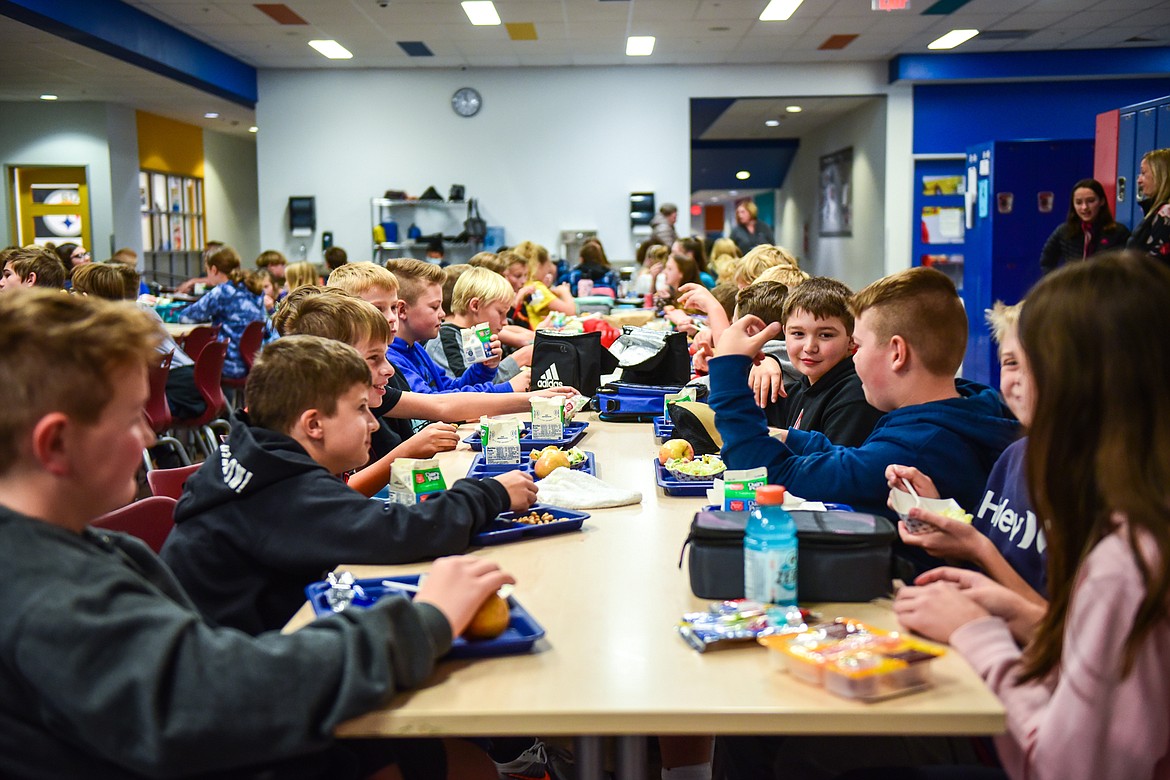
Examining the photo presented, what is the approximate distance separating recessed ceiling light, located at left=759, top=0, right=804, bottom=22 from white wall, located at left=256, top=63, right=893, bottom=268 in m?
2.51

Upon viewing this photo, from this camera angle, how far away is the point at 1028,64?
1259 centimetres

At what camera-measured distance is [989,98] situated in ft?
43.1

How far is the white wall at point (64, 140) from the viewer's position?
13.7 meters

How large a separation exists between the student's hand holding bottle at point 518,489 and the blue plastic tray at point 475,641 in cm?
43

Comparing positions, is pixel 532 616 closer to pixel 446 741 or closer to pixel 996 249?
pixel 446 741

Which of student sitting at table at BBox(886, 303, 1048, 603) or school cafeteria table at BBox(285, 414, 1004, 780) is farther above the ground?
student sitting at table at BBox(886, 303, 1048, 603)

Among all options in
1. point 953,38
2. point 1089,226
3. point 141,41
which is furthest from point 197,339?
point 953,38

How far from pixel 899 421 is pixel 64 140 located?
14261mm

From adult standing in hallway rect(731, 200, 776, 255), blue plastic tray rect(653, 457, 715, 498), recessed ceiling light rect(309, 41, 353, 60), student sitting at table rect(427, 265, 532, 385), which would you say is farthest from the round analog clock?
blue plastic tray rect(653, 457, 715, 498)

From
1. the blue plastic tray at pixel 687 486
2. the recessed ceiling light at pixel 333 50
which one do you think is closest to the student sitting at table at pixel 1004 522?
the blue plastic tray at pixel 687 486

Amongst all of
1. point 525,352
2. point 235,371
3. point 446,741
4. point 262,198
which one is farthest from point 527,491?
point 262,198

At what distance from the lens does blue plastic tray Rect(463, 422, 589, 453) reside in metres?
2.96

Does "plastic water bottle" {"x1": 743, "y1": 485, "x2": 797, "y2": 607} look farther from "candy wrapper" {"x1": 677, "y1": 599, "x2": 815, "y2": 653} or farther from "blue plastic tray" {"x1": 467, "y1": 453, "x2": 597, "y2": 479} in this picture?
"blue plastic tray" {"x1": 467, "y1": 453, "x2": 597, "y2": 479}

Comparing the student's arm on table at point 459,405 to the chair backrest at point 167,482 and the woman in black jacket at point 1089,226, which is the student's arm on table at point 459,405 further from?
the woman in black jacket at point 1089,226
